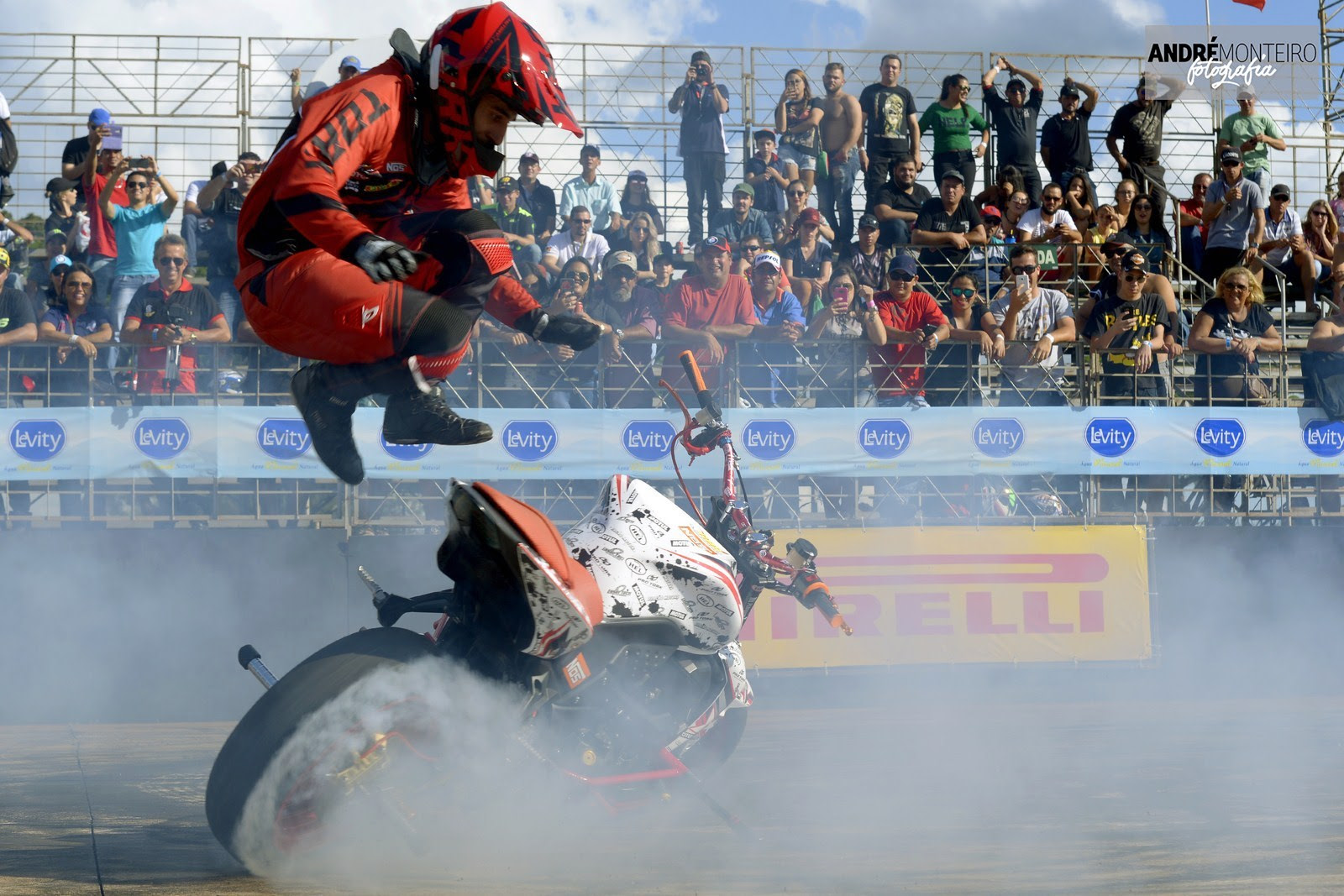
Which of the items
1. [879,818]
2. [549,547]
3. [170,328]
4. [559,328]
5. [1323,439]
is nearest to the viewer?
[559,328]

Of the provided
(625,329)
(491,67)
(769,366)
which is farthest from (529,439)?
(491,67)

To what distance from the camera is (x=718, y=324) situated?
1163cm

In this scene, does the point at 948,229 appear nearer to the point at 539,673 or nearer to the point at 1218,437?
the point at 1218,437

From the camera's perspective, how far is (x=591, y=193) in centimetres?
1449

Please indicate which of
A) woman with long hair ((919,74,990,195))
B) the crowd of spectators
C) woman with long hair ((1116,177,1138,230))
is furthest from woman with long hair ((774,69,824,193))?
woman with long hair ((1116,177,1138,230))

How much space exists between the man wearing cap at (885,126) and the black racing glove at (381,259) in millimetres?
11081

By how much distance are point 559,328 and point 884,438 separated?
6.65m

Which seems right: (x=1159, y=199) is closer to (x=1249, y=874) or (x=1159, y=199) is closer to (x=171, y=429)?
(x=171, y=429)

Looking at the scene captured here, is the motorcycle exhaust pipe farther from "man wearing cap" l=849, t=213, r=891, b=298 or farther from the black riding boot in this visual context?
"man wearing cap" l=849, t=213, r=891, b=298

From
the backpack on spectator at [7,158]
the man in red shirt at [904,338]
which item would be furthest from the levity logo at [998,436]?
the backpack on spectator at [7,158]

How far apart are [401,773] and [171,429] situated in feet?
20.5

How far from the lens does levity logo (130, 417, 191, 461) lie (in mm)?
10430

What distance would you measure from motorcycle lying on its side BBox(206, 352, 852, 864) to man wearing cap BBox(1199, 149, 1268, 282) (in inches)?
391

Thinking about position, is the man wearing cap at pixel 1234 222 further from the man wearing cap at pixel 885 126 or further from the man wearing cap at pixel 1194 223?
the man wearing cap at pixel 885 126
